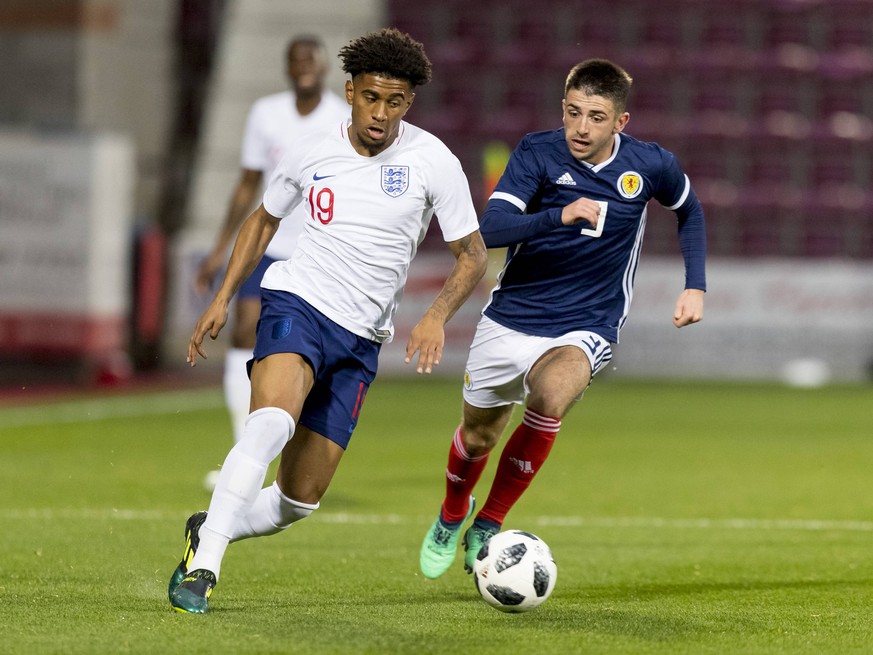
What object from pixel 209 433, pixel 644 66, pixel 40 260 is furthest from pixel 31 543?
pixel 644 66

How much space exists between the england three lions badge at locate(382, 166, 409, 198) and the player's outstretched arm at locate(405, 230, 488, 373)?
0.24m

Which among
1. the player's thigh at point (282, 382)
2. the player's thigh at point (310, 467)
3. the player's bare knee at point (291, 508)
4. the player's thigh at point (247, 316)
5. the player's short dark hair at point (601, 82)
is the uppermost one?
the player's short dark hair at point (601, 82)

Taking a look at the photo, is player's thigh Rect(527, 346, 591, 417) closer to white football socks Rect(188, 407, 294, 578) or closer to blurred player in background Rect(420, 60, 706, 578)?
blurred player in background Rect(420, 60, 706, 578)

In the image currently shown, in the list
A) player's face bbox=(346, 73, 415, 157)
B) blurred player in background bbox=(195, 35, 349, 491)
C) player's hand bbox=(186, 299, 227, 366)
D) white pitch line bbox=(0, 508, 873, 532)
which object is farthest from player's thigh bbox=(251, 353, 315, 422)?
blurred player in background bbox=(195, 35, 349, 491)

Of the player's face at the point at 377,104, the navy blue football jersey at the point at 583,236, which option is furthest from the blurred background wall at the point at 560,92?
the player's face at the point at 377,104

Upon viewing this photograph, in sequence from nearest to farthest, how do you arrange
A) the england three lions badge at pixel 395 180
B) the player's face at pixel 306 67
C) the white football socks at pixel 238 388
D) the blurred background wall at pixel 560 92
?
the england three lions badge at pixel 395 180 < the player's face at pixel 306 67 < the white football socks at pixel 238 388 < the blurred background wall at pixel 560 92

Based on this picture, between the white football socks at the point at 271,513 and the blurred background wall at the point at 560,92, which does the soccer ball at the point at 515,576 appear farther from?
the blurred background wall at the point at 560,92

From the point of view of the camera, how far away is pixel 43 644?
4.24 metres

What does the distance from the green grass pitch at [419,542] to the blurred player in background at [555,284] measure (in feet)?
1.51

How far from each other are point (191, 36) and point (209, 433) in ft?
41.2

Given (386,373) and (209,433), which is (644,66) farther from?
(209,433)

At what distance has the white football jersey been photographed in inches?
200

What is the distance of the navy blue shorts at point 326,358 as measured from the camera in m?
5.03

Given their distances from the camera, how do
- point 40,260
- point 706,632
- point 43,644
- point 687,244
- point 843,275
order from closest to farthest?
point 43,644, point 706,632, point 687,244, point 40,260, point 843,275
